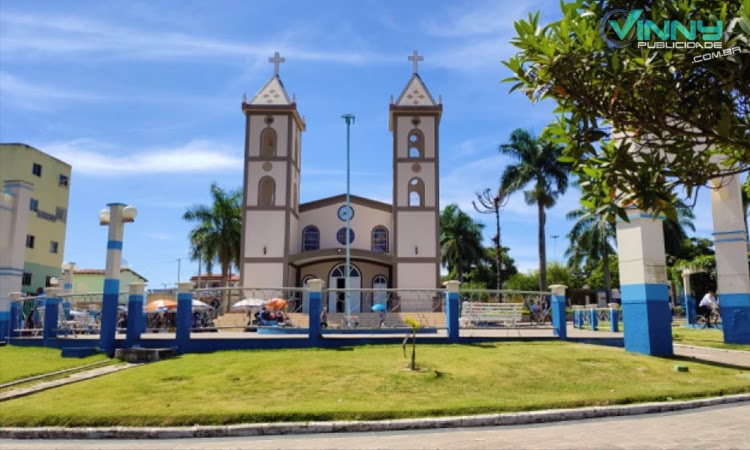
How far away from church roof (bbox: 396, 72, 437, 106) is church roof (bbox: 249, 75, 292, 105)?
21.5 ft

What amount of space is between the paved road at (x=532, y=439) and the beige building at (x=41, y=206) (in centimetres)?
3863

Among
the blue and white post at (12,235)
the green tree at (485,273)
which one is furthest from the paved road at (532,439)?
the green tree at (485,273)

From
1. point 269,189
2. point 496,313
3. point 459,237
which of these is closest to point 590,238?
point 459,237

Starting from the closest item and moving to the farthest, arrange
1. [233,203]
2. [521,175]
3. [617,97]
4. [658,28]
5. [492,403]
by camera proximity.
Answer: [658,28] → [617,97] → [492,403] → [521,175] → [233,203]

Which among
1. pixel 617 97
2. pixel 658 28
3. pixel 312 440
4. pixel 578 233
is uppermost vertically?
pixel 578 233

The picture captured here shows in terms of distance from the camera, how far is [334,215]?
1363 inches

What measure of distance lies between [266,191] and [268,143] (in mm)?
2770

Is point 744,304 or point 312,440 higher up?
point 744,304

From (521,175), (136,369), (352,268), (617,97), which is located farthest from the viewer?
(521,175)

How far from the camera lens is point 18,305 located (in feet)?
59.1

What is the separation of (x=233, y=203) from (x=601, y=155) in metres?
38.7

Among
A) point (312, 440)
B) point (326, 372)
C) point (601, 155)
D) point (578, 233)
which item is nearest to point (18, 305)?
point (326, 372)

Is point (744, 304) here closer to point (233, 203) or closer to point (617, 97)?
point (617, 97)

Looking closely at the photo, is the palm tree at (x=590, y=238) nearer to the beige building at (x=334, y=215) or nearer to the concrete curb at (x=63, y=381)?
the beige building at (x=334, y=215)
